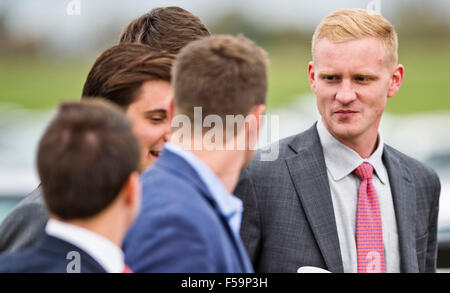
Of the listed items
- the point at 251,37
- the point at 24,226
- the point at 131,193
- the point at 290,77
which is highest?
the point at 251,37

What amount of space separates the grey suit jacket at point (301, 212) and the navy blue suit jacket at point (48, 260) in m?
1.06

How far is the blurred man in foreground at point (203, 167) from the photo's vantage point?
1748 millimetres

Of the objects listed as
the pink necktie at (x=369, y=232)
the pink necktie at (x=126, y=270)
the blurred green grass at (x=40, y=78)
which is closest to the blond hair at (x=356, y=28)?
the pink necktie at (x=369, y=232)

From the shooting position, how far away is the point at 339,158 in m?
2.80

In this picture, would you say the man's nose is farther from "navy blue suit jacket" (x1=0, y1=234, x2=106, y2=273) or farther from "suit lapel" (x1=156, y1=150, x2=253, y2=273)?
"navy blue suit jacket" (x1=0, y1=234, x2=106, y2=273)

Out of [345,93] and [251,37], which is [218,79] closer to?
[345,93]

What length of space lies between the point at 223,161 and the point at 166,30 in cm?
149

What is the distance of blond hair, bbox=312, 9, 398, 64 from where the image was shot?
9.13 feet

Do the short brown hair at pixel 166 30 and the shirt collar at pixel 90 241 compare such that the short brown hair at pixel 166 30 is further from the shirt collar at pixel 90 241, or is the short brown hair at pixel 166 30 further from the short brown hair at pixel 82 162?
the shirt collar at pixel 90 241

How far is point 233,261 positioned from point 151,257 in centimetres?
28

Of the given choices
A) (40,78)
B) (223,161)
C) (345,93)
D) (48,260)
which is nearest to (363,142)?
(345,93)

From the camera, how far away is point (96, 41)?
33.5 ft

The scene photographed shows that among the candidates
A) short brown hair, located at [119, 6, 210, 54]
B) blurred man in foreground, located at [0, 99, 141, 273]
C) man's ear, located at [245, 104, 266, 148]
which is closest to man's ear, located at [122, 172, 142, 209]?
blurred man in foreground, located at [0, 99, 141, 273]

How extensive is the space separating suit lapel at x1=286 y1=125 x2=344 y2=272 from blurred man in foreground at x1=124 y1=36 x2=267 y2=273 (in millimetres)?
→ 645
